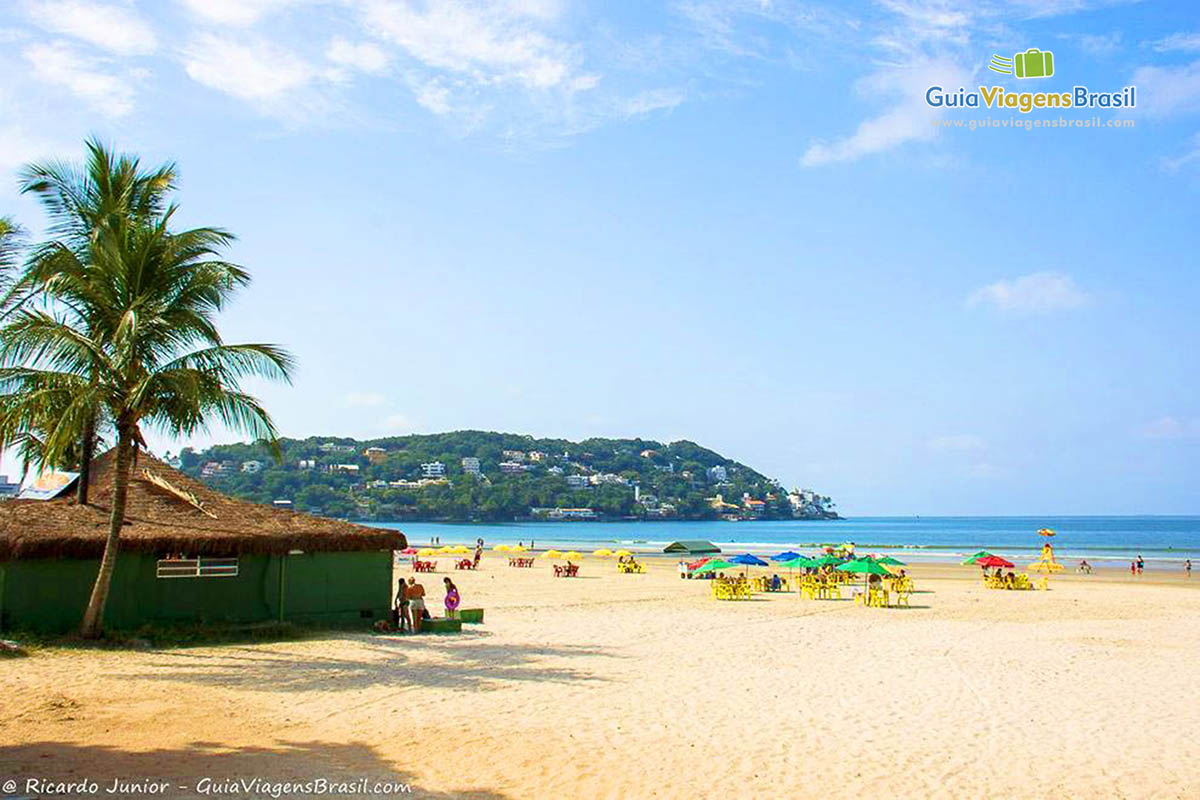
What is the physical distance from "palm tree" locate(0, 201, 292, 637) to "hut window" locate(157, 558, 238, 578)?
4.72 ft

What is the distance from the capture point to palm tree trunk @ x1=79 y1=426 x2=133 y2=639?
1416 centimetres

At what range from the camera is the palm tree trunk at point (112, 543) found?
1416 cm

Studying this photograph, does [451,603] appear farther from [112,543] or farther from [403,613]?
[112,543]

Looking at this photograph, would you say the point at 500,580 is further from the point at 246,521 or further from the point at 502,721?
the point at 502,721

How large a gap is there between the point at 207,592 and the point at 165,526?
127 cm

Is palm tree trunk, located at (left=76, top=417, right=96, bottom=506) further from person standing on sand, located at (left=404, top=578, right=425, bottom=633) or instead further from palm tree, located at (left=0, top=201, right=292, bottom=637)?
person standing on sand, located at (left=404, top=578, right=425, bottom=633)

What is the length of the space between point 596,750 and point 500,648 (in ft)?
23.2

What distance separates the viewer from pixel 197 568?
16047 mm

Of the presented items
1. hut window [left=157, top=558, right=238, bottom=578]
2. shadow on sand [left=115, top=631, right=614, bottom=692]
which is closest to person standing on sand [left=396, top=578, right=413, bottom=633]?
shadow on sand [left=115, top=631, right=614, bottom=692]

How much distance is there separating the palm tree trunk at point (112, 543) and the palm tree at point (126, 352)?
1 centimetres

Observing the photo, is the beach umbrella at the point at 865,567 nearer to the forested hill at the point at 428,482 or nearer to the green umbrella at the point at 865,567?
the green umbrella at the point at 865,567

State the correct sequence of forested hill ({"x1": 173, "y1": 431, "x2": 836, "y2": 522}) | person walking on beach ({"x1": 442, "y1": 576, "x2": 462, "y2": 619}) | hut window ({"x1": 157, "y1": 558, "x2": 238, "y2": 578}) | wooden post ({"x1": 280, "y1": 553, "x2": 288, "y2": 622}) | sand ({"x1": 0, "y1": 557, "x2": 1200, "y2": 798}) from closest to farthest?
sand ({"x1": 0, "y1": 557, "x2": 1200, "y2": 798}), hut window ({"x1": 157, "y1": 558, "x2": 238, "y2": 578}), wooden post ({"x1": 280, "y1": 553, "x2": 288, "y2": 622}), person walking on beach ({"x1": 442, "y1": 576, "x2": 462, "y2": 619}), forested hill ({"x1": 173, "y1": 431, "x2": 836, "y2": 522})

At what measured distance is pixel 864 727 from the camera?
10.3m

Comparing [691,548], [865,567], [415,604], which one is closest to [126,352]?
[415,604]
